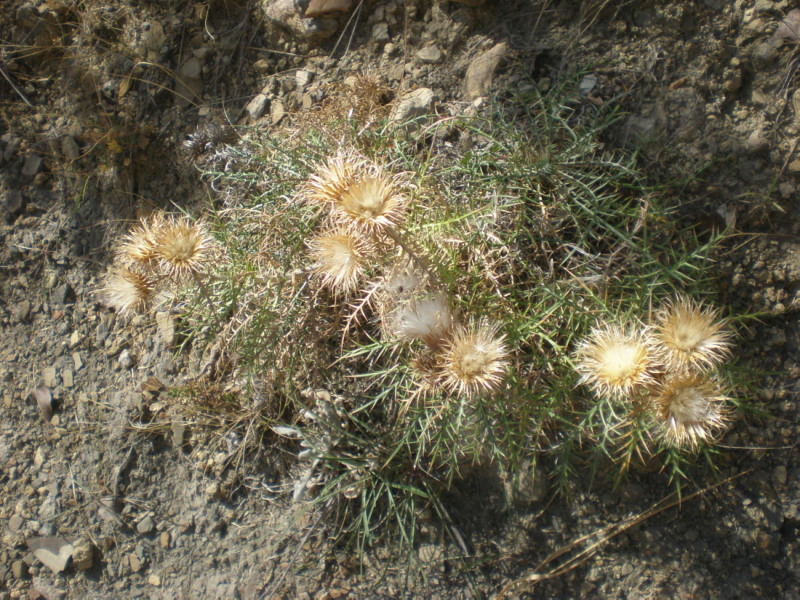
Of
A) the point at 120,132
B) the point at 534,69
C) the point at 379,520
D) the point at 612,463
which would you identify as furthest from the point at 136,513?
the point at 534,69

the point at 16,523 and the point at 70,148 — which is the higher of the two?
the point at 70,148

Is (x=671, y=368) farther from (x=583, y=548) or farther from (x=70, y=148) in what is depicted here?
(x=70, y=148)

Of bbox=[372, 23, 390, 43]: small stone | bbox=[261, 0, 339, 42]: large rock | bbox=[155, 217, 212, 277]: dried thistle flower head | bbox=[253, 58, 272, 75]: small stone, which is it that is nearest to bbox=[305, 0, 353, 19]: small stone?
bbox=[261, 0, 339, 42]: large rock

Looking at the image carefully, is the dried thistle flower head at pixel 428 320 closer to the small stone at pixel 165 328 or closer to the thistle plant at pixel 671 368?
the thistle plant at pixel 671 368

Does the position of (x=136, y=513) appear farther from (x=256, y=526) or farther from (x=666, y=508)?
(x=666, y=508)

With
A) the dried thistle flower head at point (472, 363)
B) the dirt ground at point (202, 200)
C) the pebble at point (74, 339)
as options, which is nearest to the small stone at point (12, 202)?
the dirt ground at point (202, 200)

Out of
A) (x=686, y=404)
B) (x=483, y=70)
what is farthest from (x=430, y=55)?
(x=686, y=404)
